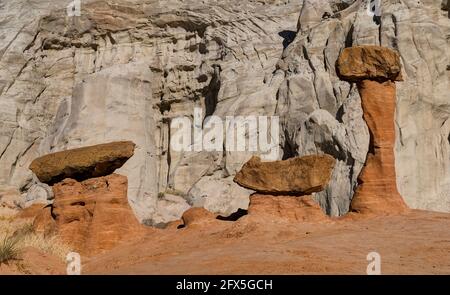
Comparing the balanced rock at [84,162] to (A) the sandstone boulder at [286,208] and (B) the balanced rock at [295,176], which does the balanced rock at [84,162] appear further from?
(A) the sandstone boulder at [286,208]

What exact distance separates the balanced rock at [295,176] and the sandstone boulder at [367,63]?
9.23 ft

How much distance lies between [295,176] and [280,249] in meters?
4.23

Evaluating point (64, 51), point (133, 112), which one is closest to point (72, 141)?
point (133, 112)

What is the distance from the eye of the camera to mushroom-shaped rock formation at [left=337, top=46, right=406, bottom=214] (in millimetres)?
18359

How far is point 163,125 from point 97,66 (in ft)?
20.3

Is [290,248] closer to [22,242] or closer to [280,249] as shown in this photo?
[280,249]

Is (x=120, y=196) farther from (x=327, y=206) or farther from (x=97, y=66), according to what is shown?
(x=97, y=66)

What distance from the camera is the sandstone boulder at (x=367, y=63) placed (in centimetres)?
1881

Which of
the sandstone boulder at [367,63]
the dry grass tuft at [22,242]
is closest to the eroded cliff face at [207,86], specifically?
the dry grass tuft at [22,242]

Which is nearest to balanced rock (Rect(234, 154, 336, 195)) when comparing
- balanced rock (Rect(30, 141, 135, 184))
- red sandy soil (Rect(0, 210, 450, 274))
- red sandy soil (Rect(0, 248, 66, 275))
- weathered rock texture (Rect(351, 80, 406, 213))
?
red sandy soil (Rect(0, 210, 450, 274))

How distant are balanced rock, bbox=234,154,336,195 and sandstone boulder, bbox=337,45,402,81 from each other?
2812 mm

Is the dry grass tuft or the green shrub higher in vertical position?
the green shrub

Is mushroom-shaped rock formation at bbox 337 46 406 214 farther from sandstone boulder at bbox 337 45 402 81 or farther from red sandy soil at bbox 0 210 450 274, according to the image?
red sandy soil at bbox 0 210 450 274

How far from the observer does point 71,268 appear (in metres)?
14.6
